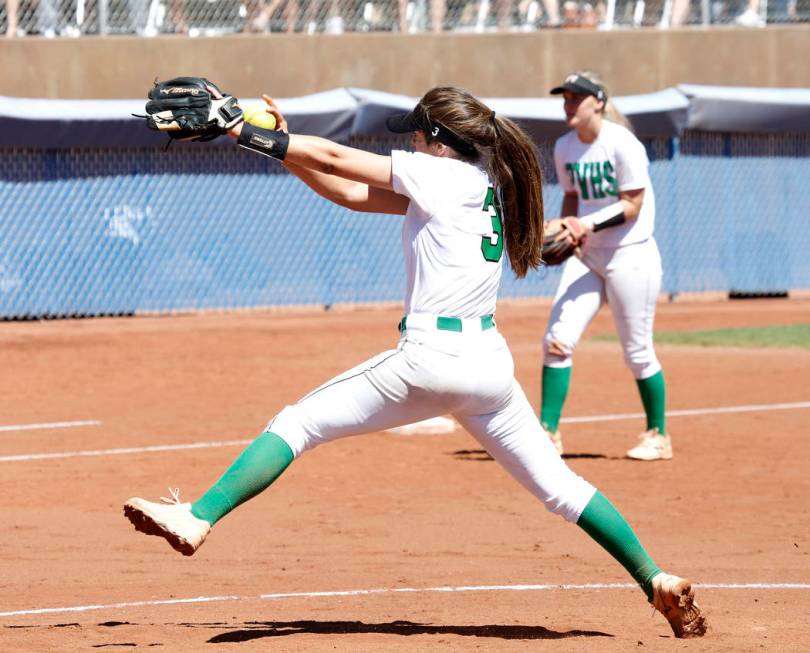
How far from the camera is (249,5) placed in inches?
816

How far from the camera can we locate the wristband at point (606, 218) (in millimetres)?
8836

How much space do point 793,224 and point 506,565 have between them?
16.7 metres

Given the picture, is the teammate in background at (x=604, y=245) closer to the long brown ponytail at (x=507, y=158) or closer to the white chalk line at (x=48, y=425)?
the long brown ponytail at (x=507, y=158)

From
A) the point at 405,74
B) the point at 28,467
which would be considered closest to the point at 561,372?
the point at 28,467

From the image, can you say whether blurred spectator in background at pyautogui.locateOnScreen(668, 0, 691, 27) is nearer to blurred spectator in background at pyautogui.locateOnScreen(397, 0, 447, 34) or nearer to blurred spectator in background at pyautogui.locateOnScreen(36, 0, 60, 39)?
blurred spectator in background at pyautogui.locateOnScreen(397, 0, 447, 34)

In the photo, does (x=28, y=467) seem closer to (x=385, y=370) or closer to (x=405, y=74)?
(x=385, y=370)

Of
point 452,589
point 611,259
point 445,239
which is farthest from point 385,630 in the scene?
point 611,259

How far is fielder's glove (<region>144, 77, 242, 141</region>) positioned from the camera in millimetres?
5094

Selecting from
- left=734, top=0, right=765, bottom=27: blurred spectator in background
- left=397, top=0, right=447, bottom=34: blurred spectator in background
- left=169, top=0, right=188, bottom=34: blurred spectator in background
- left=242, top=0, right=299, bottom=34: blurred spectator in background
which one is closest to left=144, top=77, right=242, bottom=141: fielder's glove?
left=169, top=0, right=188, bottom=34: blurred spectator in background

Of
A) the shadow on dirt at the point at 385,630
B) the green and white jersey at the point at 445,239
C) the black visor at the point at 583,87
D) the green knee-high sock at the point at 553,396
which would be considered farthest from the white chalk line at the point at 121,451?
the green and white jersey at the point at 445,239

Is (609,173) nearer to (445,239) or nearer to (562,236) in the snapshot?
(562,236)

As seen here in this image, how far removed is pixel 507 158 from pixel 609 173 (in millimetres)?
3829

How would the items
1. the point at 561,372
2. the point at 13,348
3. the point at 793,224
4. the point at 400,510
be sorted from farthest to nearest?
the point at 793,224 → the point at 13,348 → the point at 561,372 → the point at 400,510

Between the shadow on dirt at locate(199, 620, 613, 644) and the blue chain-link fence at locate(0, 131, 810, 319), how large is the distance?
13.4 metres
